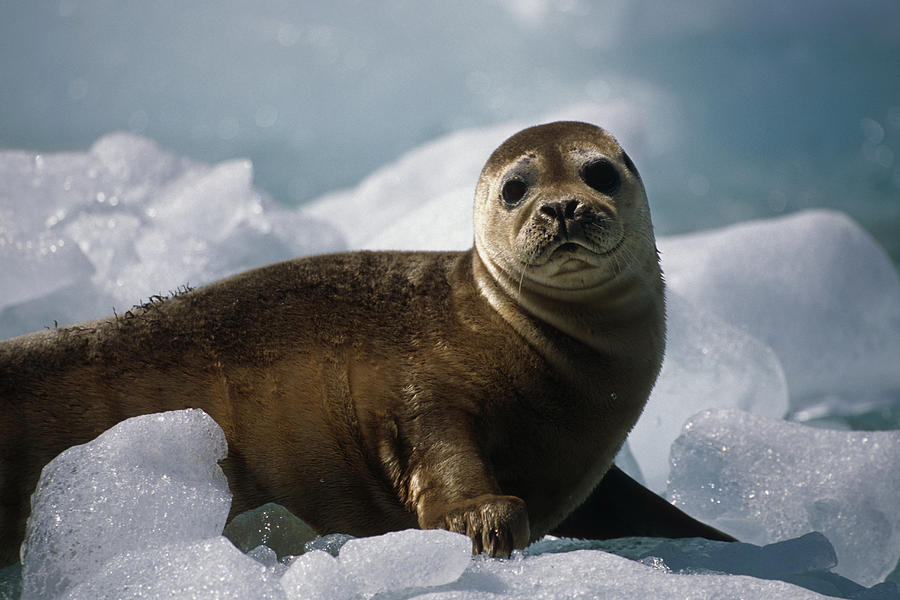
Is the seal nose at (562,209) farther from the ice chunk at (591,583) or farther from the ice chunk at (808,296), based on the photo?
the ice chunk at (808,296)

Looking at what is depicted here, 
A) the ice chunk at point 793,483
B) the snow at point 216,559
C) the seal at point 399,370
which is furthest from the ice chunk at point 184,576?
the ice chunk at point 793,483

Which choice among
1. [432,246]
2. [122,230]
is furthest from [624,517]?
[122,230]

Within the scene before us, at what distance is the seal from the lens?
7.87 ft

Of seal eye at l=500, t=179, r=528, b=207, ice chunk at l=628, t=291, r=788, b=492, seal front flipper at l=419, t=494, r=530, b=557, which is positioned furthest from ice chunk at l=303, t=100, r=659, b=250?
seal front flipper at l=419, t=494, r=530, b=557

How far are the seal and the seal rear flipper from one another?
0.33 m

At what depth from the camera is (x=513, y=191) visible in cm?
272

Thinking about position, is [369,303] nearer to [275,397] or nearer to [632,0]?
[275,397]

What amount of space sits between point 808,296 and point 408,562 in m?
4.25

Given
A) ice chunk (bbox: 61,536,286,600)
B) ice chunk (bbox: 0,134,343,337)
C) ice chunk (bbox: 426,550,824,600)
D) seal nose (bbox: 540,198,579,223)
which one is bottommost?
ice chunk (bbox: 61,536,286,600)

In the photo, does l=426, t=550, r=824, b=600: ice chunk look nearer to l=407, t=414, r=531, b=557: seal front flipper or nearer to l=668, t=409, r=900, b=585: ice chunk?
l=407, t=414, r=531, b=557: seal front flipper

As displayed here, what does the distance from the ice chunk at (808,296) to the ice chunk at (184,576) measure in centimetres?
384

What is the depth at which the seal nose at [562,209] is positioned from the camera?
96.5 inches

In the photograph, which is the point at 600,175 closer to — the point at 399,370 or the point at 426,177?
the point at 399,370

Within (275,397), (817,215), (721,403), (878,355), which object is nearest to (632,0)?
(817,215)
